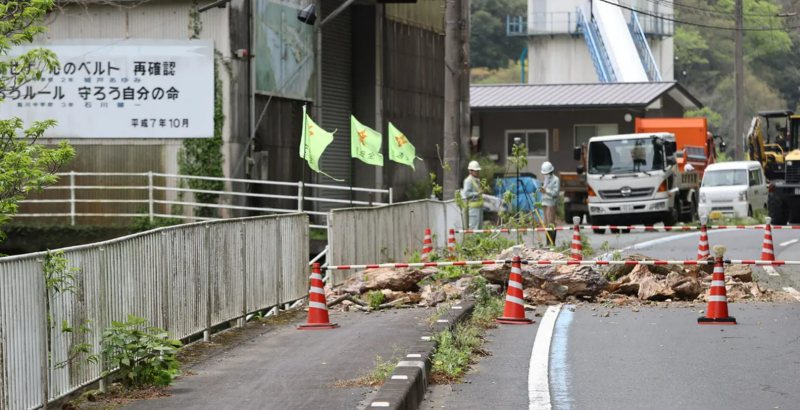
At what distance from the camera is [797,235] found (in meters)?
28.7

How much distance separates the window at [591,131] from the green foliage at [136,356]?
144 feet

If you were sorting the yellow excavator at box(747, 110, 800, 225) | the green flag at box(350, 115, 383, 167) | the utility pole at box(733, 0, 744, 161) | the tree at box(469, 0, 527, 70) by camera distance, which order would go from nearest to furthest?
1. the green flag at box(350, 115, 383, 167)
2. the yellow excavator at box(747, 110, 800, 225)
3. the utility pole at box(733, 0, 744, 161)
4. the tree at box(469, 0, 527, 70)

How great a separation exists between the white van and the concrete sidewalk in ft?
77.8

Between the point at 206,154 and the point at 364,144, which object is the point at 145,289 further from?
the point at 206,154

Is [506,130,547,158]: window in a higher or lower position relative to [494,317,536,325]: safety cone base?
higher

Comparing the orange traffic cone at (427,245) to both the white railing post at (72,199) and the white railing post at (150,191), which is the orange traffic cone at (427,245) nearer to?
the white railing post at (150,191)

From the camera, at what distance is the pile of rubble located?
1521 centimetres

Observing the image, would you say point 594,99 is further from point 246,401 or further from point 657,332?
point 246,401

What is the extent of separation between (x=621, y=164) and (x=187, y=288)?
22.5 meters

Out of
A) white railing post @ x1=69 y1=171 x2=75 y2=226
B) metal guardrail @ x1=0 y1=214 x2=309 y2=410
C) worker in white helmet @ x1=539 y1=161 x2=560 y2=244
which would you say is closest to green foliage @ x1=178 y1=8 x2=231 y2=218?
white railing post @ x1=69 y1=171 x2=75 y2=226

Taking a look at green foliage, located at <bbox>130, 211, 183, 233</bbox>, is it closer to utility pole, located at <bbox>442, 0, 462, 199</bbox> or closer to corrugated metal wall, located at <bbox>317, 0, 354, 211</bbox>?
corrugated metal wall, located at <bbox>317, 0, 354, 211</bbox>

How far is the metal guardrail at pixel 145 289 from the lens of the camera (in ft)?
24.1

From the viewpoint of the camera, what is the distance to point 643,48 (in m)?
62.8

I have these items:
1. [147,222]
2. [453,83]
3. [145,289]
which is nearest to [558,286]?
[453,83]
